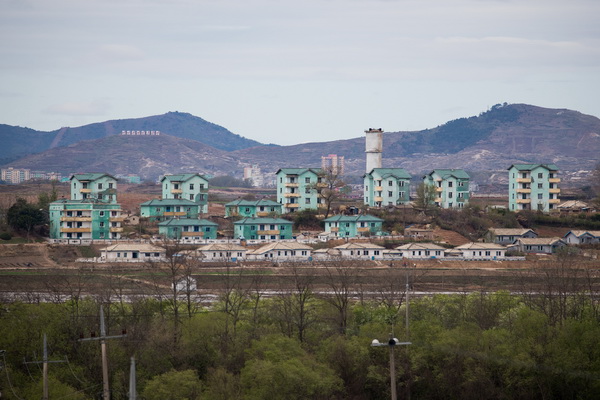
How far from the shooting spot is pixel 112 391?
1082 inches

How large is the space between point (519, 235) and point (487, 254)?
553 centimetres

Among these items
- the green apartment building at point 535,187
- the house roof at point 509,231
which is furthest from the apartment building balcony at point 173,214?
the green apartment building at point 535,187

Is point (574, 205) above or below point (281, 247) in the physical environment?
above

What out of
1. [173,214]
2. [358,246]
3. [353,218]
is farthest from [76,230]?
[358,246]

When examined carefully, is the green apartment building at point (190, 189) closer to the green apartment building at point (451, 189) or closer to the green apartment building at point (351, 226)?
the green apartment building at point (351, 226)

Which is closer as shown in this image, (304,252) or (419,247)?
(304,252)

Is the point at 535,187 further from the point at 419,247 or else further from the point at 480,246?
the point at 419,247

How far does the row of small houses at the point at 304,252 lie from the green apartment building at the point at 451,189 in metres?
17.2

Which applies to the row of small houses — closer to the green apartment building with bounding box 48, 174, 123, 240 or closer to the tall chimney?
the green apartment building with bounding box 48, 174, 123, 240

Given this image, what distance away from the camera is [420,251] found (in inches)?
2458

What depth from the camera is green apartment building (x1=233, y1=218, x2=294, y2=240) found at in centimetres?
6838

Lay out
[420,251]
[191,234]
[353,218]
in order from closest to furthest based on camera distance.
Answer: [420,251], [191,234], [353,218]

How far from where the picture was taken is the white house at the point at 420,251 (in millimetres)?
62219

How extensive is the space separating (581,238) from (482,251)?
8.27 metres
